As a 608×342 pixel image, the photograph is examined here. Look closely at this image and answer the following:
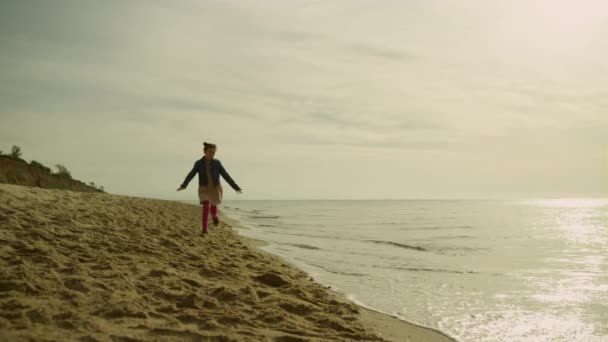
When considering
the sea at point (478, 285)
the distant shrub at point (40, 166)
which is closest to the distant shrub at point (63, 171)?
the distant shrub at point (40, 166)

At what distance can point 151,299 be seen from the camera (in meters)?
4.27

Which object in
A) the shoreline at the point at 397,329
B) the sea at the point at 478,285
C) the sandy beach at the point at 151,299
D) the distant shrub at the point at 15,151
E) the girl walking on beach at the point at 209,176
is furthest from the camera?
the distant shrub at the point at 15,151

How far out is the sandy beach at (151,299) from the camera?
346 centimetres

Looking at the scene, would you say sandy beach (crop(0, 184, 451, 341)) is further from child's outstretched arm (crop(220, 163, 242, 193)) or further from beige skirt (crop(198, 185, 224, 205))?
child's outstretched arm (crop(220, 163, 242, 193))

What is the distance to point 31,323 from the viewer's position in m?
3.27

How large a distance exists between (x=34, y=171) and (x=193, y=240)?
87.1ft

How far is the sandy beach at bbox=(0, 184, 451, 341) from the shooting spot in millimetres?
3463

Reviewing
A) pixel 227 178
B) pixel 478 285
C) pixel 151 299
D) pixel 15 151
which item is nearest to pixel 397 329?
pixel 151 299

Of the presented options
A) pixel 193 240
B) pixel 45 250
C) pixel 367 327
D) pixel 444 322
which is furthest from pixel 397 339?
pixel 193 240

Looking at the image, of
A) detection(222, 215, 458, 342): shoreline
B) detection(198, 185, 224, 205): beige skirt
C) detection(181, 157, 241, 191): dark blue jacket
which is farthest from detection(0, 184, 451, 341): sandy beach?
detection(181, 157, 241, 191): dark blue jacket

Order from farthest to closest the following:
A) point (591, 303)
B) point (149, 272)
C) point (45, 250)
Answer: point (591, 303) < point (45, 250) < point (149, 272)

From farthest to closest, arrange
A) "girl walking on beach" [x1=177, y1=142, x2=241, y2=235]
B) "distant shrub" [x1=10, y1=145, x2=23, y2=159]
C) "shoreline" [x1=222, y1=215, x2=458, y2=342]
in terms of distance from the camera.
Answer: "distant shrub" [x1=10, y1=145, x2=23, y2=159] < "girl walking on beach" [x1=177, y1=142, x2=241, y2=235] < "shoreline" [x1=222, y1=215, x2=458, y2=342]

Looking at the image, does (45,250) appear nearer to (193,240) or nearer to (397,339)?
(193,240)

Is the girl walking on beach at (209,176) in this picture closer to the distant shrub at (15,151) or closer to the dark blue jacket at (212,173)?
the dark blue jacket at (212,173)
